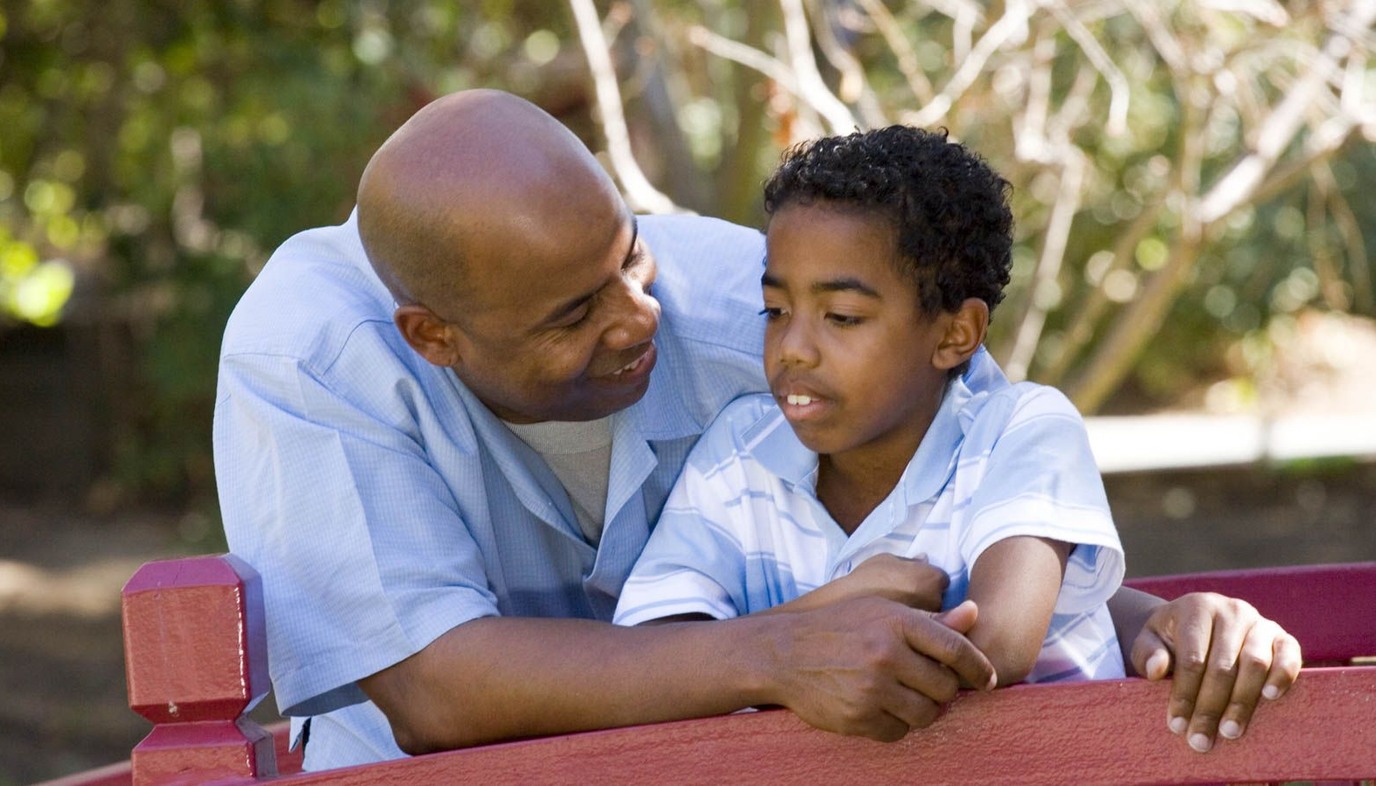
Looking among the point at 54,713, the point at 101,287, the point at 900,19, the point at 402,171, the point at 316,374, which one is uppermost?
the point at 900,19

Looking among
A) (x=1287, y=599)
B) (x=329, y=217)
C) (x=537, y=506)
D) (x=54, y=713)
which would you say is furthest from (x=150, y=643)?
(x=329, y=217)

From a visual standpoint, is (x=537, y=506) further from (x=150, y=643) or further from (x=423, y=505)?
(x=150, y=643)

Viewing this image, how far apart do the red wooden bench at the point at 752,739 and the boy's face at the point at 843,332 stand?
0.54 m

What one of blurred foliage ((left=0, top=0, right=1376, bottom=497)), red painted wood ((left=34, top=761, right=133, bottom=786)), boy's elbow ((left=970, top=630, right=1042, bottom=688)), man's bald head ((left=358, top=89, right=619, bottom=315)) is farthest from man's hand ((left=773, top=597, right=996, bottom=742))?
blurred foliage ((left=0, top=0, right=1376, bottom=497))

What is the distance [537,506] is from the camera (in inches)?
88.2

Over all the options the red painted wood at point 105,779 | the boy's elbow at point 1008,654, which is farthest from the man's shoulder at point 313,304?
the boy's elbow at point 1008,654

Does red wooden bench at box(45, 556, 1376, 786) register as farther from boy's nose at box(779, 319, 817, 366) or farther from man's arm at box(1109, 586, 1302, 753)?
boy's nose at box(779, 319, 817, 366)

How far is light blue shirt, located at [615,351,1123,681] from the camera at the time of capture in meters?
1.91

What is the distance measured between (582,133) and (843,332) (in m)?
5.60

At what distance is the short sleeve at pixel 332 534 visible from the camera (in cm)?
189

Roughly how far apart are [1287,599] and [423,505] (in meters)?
1.25

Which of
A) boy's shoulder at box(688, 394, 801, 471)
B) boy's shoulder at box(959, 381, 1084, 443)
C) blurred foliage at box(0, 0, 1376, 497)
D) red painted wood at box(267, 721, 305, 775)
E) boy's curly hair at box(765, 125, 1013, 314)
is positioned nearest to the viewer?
boy's shoulder at box(959, 381, 1084, 443)

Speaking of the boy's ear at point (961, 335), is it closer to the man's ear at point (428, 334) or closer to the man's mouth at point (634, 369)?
the man's mouth at point (634, 369)

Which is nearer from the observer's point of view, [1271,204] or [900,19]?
[900,19]
